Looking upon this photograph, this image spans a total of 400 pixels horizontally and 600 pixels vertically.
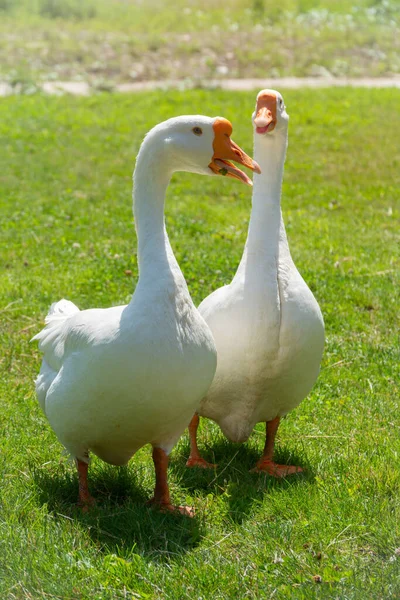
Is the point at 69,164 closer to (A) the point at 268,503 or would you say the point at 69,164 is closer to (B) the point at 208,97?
(B) the point at 208,97

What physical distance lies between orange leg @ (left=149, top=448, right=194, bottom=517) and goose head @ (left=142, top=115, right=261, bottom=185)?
137 centimetres

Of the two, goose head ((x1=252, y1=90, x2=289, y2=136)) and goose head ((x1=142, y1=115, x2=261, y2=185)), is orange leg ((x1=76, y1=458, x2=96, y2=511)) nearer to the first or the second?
goose head ((x1=142, y1=115, x2=261, y2=185))

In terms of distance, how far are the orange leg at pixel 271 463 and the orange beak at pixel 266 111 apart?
1588 mm

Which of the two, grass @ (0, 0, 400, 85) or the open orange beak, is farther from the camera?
grass @ (0, 0, 400, 85)

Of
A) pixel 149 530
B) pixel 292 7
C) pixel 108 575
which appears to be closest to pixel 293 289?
pixel 149 530

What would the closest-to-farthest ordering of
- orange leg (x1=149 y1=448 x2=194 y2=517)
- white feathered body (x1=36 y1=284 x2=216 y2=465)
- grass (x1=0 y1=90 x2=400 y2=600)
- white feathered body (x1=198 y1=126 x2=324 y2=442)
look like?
grass (x1=0 y1=90 x2=400 y2=600)
white feathered body (x1=36 y1=284 x2=216 y2=465)
orange leg (x1=149 y1=448 x2=194 y2=517)
white feathered body (x1=198 y1=126 x2=324 y2=442)

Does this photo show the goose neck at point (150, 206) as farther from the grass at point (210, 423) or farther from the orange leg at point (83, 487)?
the grass at point (210, 423)

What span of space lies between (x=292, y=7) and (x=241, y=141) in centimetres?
1267

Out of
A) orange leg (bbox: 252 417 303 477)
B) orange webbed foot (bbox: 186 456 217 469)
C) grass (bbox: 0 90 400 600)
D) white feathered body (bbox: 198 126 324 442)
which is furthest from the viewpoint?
orange webbed foot (bbox: 186 456 217 469)

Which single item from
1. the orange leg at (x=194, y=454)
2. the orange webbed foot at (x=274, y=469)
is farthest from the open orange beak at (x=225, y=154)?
the orange webbed foot at (x=274, y=469)

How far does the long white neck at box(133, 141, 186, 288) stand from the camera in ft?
12.8

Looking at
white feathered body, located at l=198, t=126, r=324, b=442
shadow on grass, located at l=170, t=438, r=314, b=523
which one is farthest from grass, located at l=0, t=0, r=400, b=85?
shadow on grass, located at l=170, t=438, r=314, b=523

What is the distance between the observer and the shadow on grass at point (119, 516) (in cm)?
370

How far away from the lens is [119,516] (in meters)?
3.93
